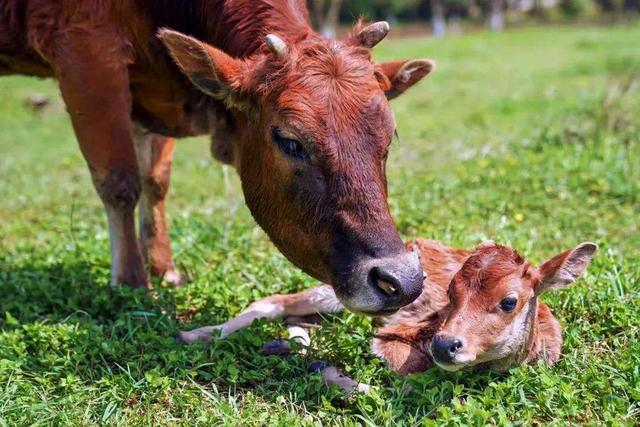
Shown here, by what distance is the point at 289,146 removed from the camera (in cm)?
447

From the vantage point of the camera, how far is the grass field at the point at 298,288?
163 inches

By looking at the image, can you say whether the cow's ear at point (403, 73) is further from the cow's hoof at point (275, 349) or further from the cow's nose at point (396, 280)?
the cow's hoof at point (275, 349)

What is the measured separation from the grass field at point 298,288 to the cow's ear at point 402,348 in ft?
0.26

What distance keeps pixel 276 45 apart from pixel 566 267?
78.8 inches

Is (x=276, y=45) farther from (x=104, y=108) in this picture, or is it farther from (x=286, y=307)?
(x=286, y=307)

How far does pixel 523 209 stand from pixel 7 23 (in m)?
4.69

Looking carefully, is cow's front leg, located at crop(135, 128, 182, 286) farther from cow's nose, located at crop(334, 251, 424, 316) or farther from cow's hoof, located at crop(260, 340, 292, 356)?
cow's nose, located at crop(334, 251, 424, 316)

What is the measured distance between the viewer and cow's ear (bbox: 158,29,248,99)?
4.68 m

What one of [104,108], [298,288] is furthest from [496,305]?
[104,108]

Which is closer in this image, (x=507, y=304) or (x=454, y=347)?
(x=454, y=347)

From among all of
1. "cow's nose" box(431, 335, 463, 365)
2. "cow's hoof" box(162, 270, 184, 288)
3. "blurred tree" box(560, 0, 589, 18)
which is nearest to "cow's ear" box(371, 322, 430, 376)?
"cow's nose" box(431, 335, 463, 365)

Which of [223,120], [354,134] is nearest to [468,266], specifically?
[354,134]

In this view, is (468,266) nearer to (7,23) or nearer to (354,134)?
(354,134)

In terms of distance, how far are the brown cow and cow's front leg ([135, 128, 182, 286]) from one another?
0.06ft
